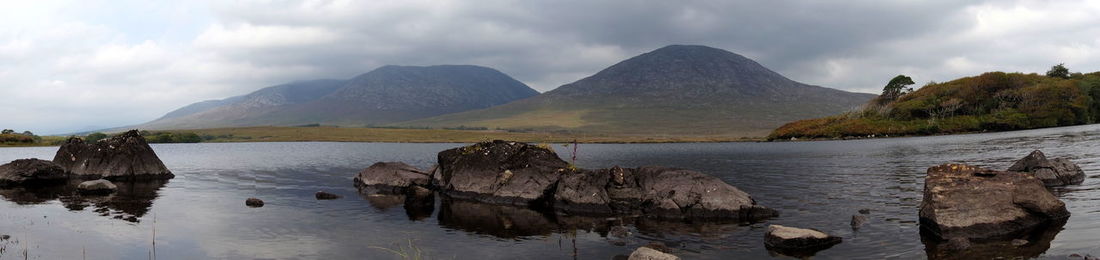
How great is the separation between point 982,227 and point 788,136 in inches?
6870

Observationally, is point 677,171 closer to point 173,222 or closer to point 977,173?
point 977,173

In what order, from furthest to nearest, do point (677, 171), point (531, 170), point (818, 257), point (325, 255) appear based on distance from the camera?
point (531, 170), point (677, 171), point (325, 255), point (818, 257)

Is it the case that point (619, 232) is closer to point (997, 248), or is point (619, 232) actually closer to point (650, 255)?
point (650, 255)

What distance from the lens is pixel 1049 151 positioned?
6712 centimetres

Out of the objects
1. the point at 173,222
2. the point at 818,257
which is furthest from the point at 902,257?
the point at 173,222

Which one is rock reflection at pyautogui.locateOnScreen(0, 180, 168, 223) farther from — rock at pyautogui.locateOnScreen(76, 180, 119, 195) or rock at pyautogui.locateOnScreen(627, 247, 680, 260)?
rock at pyautogui.locateOnScreen(627, 247, 680, 260)

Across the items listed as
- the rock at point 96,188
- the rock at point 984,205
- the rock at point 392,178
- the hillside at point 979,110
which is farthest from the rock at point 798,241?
the hillside at point 979,110

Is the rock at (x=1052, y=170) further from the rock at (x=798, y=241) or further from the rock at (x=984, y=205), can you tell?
the rock at (x=798, y=241)

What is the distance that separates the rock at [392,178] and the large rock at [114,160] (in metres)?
25.1

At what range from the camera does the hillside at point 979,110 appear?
155500 millimetres

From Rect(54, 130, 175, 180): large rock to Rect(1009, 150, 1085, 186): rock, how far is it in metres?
75.7

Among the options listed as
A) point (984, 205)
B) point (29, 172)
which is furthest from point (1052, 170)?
point (29, 172)

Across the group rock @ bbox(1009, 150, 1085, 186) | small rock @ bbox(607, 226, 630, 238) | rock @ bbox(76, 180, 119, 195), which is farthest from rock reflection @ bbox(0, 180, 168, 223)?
rock @ bbox(1009, 150, 1085, 186)

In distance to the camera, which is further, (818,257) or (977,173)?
(977,173)
